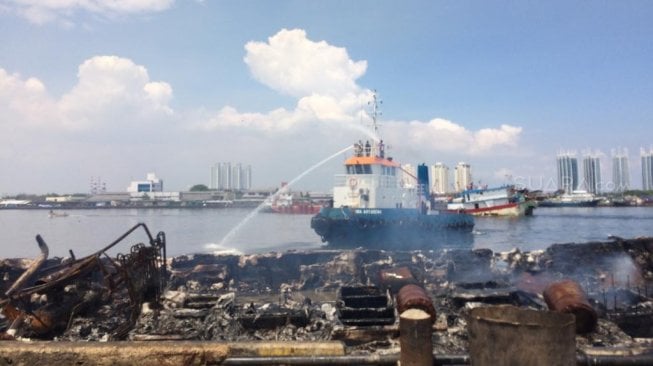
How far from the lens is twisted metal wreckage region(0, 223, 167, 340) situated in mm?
10117

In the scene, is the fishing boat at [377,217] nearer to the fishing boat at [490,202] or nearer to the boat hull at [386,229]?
the boat hull at [386,229]

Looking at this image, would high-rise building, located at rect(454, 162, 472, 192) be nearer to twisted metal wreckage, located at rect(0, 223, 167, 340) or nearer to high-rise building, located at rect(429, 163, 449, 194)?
high-rise building, located at rect(429, 163, 449, 194)

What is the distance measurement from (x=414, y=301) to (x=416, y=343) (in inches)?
263

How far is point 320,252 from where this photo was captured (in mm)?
18547

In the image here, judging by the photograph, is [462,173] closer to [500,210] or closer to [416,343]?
[500,210]

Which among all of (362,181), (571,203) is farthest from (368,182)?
(571,203)

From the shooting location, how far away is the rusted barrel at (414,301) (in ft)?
32.7

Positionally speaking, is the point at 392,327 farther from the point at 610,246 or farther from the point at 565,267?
the point at 610,246

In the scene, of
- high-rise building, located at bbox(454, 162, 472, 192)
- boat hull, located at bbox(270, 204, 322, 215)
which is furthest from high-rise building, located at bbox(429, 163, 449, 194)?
boat hull, located at bbox(270, 204, 322, 215)

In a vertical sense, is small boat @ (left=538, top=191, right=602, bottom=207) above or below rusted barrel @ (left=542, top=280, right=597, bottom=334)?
above

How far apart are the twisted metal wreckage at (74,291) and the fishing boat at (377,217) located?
17.1 meters

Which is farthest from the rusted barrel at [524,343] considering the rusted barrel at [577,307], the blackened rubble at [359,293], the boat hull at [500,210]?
the boat hull at [500,210]

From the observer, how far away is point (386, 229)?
2850 centimetres

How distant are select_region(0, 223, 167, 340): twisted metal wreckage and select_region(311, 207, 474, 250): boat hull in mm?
17000
